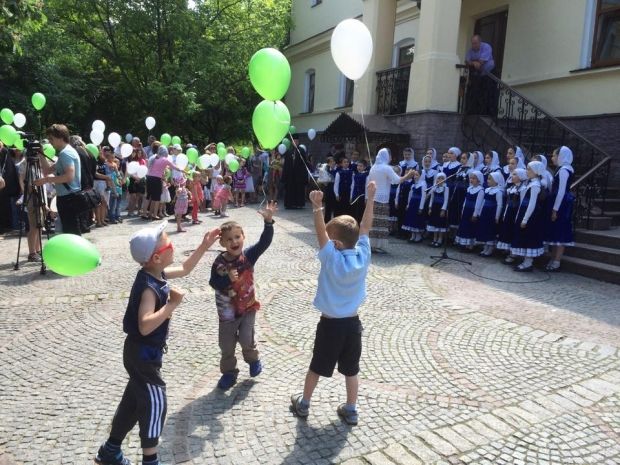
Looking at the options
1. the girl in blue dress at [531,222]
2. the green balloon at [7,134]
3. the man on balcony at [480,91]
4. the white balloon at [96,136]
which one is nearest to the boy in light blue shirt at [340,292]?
the girl in blue dress at [531,222]

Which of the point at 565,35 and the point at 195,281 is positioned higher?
the point at 565,35

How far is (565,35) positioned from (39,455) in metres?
12.6

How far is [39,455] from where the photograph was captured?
2.75 meters

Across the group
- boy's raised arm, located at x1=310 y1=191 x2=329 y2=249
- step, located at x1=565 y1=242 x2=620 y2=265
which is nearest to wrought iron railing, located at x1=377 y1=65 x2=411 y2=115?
step, located at x1=565 y1=242 x2=620 y2=265

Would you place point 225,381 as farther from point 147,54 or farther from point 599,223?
point 147,54

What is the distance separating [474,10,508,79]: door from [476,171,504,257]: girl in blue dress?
5810mm

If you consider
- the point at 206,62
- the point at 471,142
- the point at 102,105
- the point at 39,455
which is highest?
the point at 206,62

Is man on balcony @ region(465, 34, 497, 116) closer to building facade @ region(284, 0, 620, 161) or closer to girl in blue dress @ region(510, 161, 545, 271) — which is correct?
building facade @ region(284, 0, 620, 161)

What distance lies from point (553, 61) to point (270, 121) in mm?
9846

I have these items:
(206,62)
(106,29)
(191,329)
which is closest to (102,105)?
(106,29)

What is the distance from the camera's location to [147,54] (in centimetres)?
2114

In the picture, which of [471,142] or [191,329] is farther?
[471,142]

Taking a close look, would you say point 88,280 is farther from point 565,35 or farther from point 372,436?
point 565,35

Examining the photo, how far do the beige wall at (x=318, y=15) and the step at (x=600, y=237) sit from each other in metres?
12.5
